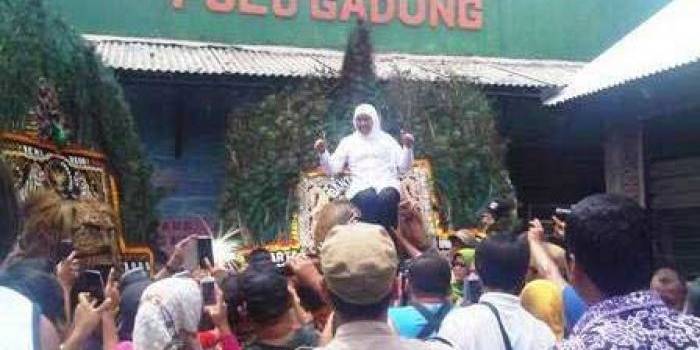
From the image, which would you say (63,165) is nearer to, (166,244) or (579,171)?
(166,244)

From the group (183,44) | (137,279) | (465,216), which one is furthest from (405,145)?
(183,44)

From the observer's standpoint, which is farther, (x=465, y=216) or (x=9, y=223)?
(x=465, y=216)

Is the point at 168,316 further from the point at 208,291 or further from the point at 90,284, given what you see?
the point at 90,284

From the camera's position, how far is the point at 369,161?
8625mm

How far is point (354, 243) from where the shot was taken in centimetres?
259

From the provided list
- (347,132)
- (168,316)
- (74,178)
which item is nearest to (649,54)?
(347,132)

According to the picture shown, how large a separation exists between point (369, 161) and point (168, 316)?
16.6 feet

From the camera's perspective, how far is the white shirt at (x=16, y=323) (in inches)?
77.0

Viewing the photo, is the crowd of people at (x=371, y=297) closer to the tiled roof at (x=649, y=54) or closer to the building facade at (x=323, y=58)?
the tiled roof at (x=649, y=54)

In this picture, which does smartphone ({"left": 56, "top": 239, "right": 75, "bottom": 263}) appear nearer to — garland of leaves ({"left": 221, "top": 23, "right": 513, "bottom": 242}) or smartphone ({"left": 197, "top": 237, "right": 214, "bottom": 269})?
smartphone ({"left": 197, "top": 237, "right": 214, "bottom": 269})

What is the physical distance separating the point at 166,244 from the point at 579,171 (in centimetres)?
609

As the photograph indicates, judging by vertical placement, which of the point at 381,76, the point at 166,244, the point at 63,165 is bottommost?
the point at 166,244

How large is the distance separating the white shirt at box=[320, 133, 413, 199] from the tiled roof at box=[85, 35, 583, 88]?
9.69 feet

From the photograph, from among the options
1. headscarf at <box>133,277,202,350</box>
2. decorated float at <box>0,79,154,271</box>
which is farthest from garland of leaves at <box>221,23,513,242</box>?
headscarf at <box>133,277,202,350</box>
